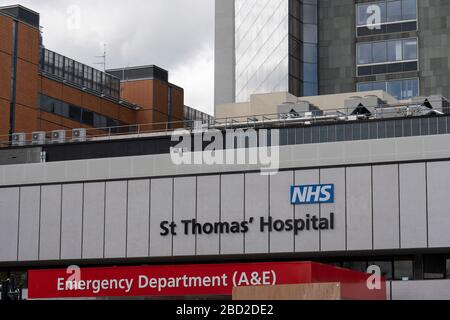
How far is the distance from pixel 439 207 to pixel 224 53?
58.7m

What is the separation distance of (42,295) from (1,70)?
39.2 metres

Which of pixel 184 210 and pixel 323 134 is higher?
pixel 323 134

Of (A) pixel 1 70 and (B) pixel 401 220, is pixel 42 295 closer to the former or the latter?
(B) pixel 401 220

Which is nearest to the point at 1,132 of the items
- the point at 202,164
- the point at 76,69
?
the point at 76,69

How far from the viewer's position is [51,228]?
5141 cm

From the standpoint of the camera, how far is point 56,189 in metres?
52.0

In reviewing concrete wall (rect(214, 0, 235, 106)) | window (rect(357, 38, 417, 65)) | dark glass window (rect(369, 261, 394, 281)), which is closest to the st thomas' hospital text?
dark glass window (rect(369, 261, 394, 281))

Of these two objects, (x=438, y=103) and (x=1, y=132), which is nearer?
(x=438, y=103)

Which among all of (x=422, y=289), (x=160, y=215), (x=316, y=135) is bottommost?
(x=422, y=289)

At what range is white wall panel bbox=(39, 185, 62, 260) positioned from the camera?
5128 cm

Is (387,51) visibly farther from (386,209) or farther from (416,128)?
(386,209)

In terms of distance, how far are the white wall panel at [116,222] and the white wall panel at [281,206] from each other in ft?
27.7

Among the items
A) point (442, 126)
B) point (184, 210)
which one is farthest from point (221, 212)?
point (442, 126)
